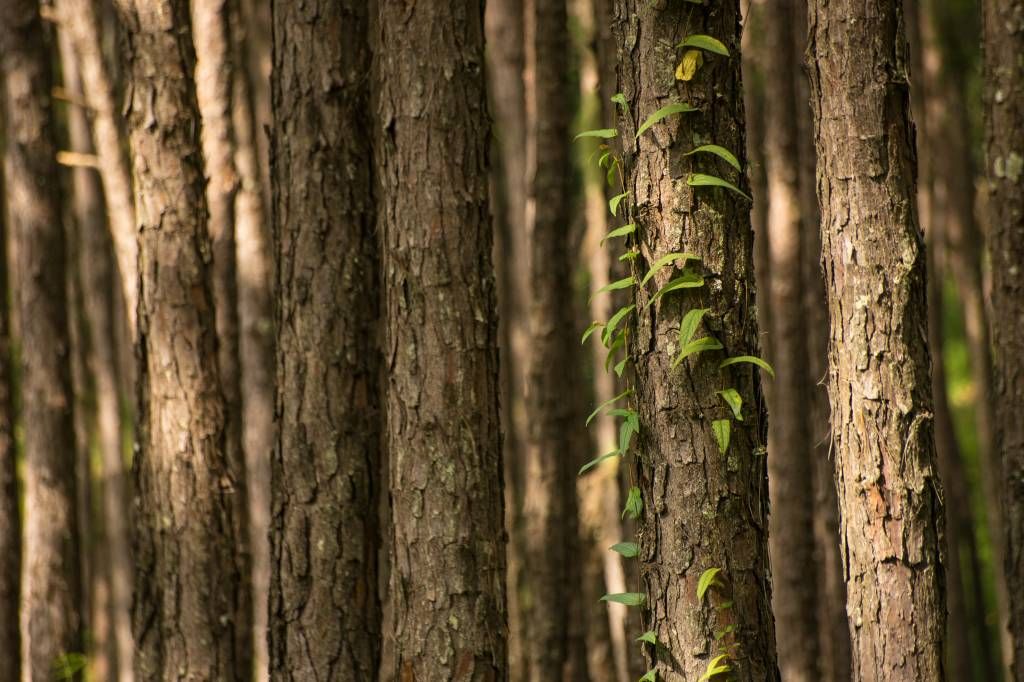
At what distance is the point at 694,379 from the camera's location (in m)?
3.24

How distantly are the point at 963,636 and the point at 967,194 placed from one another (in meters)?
3.45

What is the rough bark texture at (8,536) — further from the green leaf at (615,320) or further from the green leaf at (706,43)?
the green leaf at (706,43)

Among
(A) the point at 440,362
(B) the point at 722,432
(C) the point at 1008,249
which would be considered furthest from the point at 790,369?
(B) the point at 722,432

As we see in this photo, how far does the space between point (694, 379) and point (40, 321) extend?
4.45m

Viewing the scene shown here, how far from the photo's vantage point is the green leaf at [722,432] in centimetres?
318

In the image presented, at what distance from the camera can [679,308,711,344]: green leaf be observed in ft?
10.5

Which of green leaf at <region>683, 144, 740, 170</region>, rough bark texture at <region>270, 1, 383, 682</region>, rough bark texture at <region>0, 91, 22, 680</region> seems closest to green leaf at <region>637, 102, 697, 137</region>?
green leaf at <region>683, 144, 740, 170</region>

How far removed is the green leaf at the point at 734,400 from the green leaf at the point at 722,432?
0.04 meters

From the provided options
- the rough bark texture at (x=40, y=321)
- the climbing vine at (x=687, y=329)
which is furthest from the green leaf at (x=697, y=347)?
the rough bark texture at (x=40, y=321)

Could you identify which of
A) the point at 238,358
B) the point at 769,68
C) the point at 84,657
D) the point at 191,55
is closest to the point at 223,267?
the point at 238,358

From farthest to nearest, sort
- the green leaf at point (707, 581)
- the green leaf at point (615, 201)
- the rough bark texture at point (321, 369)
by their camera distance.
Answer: the rough bark texture at point (321, 369), the green leaf at point (615, 201), the green leaf at point (707, 581)

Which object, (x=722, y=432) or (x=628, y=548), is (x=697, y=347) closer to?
(x=722, y=432)

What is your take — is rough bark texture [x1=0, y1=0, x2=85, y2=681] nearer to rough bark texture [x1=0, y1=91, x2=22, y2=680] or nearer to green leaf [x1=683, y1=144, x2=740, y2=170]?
rough bark texture [x1=0, y1=91, x2=22, y2=680]

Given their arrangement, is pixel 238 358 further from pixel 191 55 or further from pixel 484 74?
pixel 484 74
